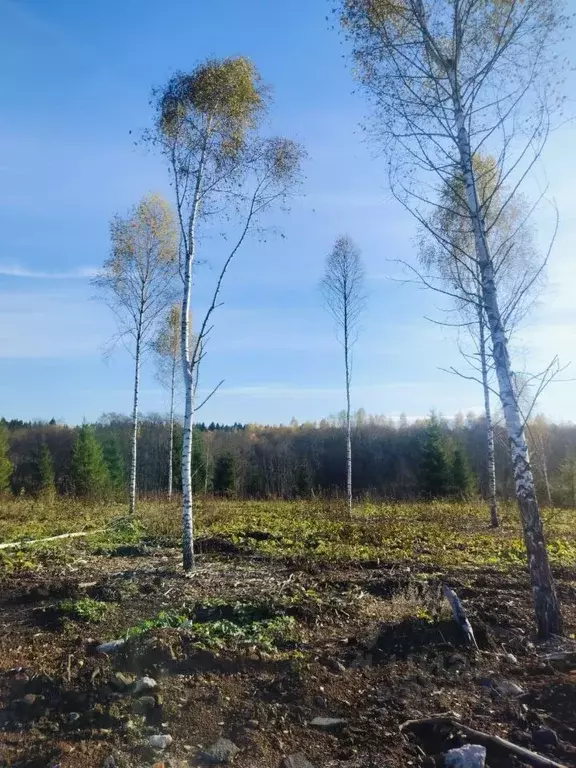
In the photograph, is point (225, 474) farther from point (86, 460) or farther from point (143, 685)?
point (143, 685)

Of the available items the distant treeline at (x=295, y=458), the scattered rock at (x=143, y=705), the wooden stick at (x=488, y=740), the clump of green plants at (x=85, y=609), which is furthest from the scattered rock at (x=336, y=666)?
the distant treeline at (x=295, y=458)

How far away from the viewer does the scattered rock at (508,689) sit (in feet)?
13.1

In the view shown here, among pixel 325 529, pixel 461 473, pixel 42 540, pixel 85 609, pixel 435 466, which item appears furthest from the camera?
pixel 461 473

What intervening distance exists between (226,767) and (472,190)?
521 centimetres

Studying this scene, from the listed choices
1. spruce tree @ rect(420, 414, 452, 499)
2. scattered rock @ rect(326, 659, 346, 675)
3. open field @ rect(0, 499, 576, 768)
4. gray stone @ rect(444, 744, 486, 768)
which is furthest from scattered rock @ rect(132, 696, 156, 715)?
spruce tree @ rect(420, 414, 452, 499)

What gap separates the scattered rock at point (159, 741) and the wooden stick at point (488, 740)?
1.39m

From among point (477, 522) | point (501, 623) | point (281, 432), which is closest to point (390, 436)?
point (281, 432)

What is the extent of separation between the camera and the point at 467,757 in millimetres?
3150

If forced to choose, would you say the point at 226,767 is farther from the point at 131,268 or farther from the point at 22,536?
the point at 131,268

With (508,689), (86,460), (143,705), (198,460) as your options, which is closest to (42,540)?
(143,705)

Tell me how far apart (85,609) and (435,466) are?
93.8 feet

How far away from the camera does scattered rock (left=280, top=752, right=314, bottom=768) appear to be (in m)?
3.20

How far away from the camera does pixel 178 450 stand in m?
31.1

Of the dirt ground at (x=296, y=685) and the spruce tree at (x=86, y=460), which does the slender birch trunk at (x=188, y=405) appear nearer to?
the dirt ground at (x=296, y=685)
